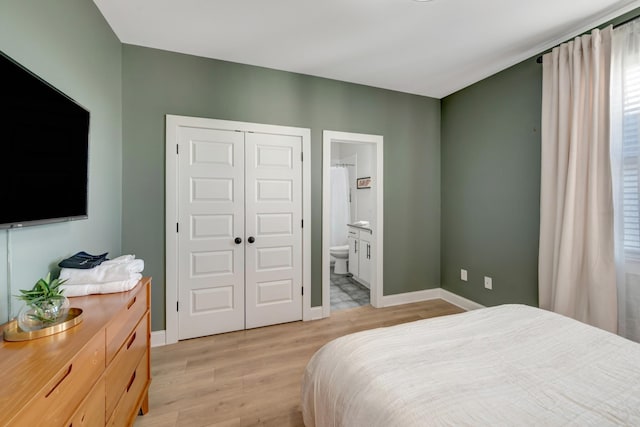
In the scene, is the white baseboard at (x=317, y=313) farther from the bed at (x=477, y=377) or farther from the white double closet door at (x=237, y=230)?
the bed at (x=477, y=377)

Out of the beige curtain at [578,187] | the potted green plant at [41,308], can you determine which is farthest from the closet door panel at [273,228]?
the beige curtain at [578,187]

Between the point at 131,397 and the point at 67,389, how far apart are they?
0.72 metres

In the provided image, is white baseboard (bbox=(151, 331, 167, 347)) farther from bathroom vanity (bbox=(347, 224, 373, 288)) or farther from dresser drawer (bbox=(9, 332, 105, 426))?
bathroom vanity (bbox=(347, 224, 373, 288))

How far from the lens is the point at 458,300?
11.1ft

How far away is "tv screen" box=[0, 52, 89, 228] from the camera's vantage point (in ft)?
3.29

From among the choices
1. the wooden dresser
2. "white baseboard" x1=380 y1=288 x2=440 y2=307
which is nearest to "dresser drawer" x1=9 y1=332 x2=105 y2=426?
the wooden dresser

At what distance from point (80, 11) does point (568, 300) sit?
13.2 ft

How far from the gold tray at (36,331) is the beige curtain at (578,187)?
3.12m

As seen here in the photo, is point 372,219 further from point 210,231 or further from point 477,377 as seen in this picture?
point 477,377

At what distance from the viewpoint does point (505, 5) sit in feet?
6.13

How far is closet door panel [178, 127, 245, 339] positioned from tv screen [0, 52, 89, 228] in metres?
0.98

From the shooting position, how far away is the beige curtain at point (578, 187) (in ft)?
6.39

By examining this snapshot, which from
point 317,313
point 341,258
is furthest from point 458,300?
point 341,258

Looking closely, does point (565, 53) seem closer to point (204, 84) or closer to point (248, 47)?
point (248, 47)
